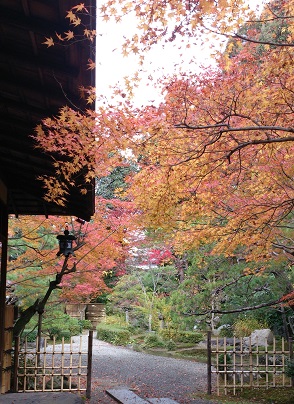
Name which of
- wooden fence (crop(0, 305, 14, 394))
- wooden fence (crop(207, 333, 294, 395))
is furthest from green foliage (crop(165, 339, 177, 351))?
wooden fence (crop(0, 305, 14, 394))

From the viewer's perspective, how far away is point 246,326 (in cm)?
1478

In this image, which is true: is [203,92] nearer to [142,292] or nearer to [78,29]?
[78,29]

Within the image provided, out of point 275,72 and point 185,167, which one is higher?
point 275,72

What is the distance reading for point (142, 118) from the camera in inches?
254

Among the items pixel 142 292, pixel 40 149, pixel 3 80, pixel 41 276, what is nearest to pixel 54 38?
pixel 3 80

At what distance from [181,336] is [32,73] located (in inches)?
600

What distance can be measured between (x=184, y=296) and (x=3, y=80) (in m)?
9.44

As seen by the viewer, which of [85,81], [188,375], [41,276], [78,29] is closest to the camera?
[78,29]

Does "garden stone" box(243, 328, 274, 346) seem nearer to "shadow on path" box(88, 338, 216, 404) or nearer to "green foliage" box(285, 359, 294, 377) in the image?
"shadow on path" box(88, 338, 216, 404)

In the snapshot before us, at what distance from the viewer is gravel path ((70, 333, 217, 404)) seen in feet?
30.5

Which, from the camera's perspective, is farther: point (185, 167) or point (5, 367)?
point (5, 367)

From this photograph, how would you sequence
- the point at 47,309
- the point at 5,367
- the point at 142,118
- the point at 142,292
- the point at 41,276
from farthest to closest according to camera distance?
the point at 142,292, the point at 47,309, the point at 41,276, the point at 5,367, the point at 142,118

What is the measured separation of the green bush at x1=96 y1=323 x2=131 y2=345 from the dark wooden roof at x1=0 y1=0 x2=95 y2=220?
14449 millimetres

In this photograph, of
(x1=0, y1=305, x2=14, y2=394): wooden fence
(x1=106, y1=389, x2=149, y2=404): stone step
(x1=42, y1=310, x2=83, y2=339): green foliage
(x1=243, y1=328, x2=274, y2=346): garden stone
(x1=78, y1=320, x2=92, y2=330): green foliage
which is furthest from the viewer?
(x1=78, y1=320, x2=92, y2=330): green foliage
